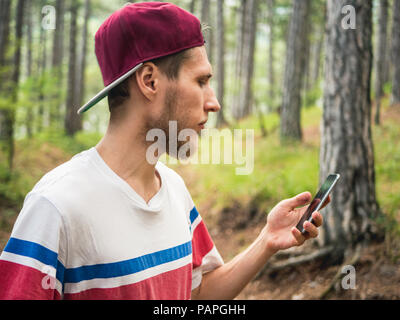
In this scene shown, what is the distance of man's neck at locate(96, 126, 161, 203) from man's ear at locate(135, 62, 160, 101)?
0.66ft

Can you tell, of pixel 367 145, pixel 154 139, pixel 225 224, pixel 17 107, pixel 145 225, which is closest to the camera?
pixel 145 225

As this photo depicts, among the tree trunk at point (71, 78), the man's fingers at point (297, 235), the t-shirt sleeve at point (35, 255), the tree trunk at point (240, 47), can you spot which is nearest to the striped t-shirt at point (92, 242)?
the t-shirt sleeve at point (35, 255)

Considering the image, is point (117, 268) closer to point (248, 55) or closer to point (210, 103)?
point (210, 103)

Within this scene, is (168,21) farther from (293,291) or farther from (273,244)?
(293,291)

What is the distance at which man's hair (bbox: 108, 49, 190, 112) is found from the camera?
Answer: 174cm

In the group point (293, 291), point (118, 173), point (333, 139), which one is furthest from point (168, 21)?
point (293, 291)

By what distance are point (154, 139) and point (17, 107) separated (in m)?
8.34

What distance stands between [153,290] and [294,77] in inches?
396

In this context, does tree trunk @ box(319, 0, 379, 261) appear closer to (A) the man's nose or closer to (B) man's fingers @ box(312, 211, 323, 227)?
(B) man's fingers @ box(312, 211, 323, 227)

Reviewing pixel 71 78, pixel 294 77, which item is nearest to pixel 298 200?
pixel 294 77

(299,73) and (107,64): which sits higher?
(299,73)

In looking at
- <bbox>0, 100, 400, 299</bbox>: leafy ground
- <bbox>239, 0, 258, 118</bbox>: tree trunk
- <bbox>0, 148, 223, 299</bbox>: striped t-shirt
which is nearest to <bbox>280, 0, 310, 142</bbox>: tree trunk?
<bbox>0, 100, 400, 299</bbox>: leafy ground

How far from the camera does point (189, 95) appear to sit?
70.1 inches

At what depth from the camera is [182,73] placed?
1767 millimetres
